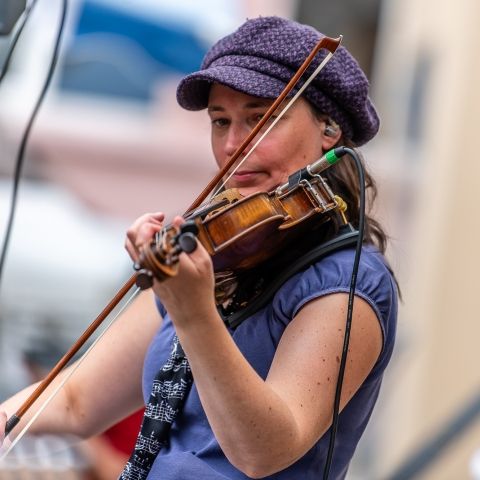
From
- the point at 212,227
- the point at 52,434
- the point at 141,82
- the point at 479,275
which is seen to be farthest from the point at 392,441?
the point at 212,227

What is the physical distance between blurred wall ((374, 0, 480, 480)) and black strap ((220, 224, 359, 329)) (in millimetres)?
7156

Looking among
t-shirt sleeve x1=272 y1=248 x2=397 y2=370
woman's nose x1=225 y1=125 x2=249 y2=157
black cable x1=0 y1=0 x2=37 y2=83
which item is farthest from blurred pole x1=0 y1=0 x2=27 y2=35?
t-shirt sleeve x1=272 y1=248 x2=397 y2=370

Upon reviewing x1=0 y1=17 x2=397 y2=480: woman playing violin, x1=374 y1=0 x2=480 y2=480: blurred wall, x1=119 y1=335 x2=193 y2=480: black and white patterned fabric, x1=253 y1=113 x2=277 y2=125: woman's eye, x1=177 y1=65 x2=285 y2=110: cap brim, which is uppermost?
x1=177 y1=65 x2=285 y2=110: cap brim

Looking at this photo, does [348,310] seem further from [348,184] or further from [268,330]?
[348,184]

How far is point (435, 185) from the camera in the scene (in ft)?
29.8

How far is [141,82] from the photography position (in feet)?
23.1

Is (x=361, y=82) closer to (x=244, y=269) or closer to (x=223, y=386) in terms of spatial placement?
(x=244, y=269)

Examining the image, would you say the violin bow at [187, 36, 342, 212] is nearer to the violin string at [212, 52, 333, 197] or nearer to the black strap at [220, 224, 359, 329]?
the violin string at [212, 52, 333, 197]

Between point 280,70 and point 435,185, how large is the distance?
24.3ft

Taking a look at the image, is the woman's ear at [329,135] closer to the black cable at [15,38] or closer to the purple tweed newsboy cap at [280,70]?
the purple tweed newsboy cap at [280,70]

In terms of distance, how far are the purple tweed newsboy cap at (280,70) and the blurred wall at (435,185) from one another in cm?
706

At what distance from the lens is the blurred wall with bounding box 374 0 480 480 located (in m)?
9.02

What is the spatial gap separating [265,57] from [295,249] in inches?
12.0

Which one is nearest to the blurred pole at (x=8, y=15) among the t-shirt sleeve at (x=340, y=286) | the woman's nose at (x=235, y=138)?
the woman's nose at (x=235, y=138)
